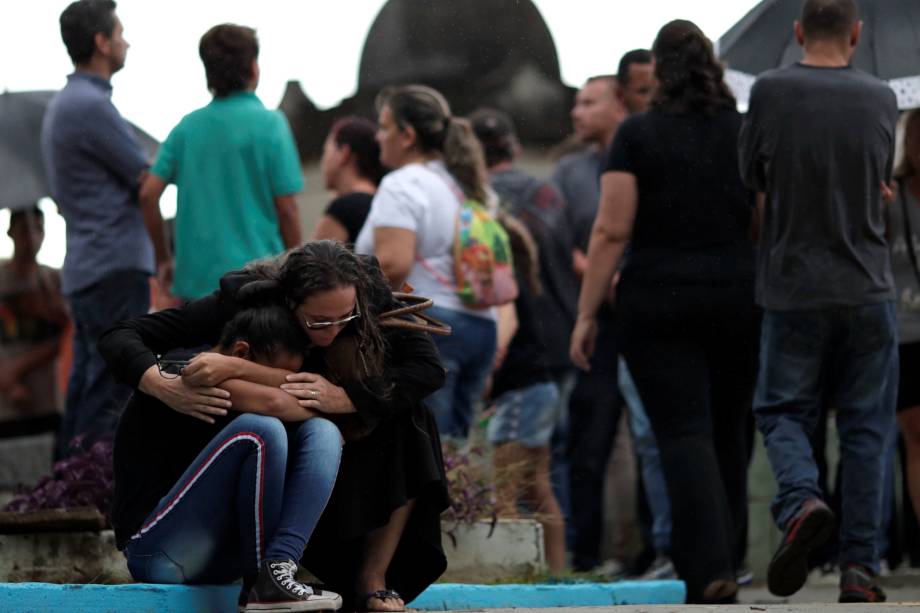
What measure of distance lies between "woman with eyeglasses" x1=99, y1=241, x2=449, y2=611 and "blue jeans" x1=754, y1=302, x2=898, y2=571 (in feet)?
4.97

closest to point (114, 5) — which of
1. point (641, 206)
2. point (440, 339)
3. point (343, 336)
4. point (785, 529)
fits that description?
point (440, 339)

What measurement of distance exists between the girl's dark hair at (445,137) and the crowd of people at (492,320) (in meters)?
0.01

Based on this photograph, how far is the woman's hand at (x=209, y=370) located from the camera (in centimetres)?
482

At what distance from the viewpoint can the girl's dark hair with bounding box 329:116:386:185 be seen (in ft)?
26.7

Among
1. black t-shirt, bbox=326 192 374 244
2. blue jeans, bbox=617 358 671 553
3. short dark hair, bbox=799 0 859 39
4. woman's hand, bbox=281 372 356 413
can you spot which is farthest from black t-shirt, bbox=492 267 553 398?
woman's hand, bbox=281 372 356 413

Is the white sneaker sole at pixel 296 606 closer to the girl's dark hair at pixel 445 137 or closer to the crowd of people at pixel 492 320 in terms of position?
the crowd of people at pixel 492 320

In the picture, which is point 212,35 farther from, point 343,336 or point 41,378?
point 41,378

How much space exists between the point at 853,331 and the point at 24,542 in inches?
107

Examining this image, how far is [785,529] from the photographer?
19.6ft

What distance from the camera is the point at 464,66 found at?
66.6 feet

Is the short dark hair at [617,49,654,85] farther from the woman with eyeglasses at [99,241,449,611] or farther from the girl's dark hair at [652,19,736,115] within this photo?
the woman with eyeglasses at [99,241,449,611]

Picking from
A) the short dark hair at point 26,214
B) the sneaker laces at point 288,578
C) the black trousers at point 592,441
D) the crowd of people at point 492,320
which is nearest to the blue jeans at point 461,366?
the crowd of people at point 492,320

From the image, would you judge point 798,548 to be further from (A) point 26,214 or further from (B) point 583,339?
(A) point 26,214

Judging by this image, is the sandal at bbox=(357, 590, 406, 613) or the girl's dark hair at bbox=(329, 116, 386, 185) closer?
the sandal at bbox=(357, 590, 406, 613)
